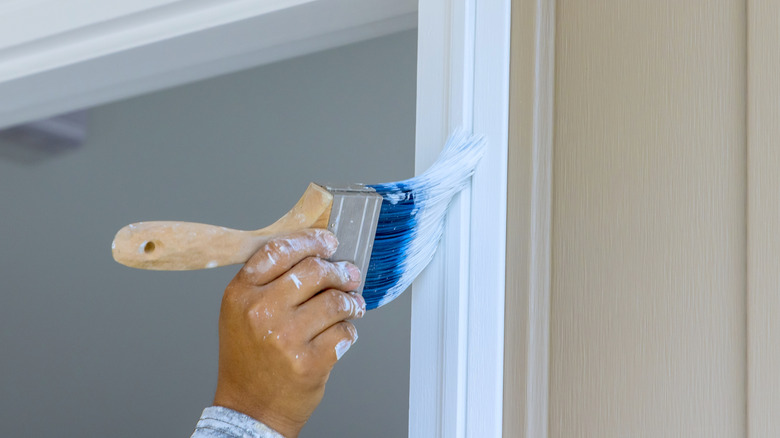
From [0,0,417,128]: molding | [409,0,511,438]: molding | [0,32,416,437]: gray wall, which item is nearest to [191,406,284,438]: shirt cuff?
[409,0,511,438]: molding

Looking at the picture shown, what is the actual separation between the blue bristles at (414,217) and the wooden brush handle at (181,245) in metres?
0.13

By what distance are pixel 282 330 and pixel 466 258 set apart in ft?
0.79

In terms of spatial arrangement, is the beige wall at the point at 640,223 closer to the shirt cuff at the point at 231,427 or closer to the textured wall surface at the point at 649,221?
the textured wall surface at the point at 649,221

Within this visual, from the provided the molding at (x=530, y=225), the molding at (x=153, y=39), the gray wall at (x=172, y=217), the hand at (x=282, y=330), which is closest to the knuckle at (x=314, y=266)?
the hand at (x=282, y=330)

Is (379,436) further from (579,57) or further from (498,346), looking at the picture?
(579,57)

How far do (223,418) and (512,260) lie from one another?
0.32 meters

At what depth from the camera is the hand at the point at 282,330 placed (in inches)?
20.1

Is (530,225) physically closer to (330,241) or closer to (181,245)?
(330,241)

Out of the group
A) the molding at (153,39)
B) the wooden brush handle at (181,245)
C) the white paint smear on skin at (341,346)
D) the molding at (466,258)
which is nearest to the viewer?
the wooden brush handle at (181,245)

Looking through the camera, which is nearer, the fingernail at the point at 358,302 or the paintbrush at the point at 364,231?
the paintbrush at the point at 364,231

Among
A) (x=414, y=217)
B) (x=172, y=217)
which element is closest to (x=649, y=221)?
(x=414, y=217)

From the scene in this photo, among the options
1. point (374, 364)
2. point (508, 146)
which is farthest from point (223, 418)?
point (374, 364)

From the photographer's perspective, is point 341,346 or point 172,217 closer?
point 341,346

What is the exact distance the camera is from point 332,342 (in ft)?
1.76
